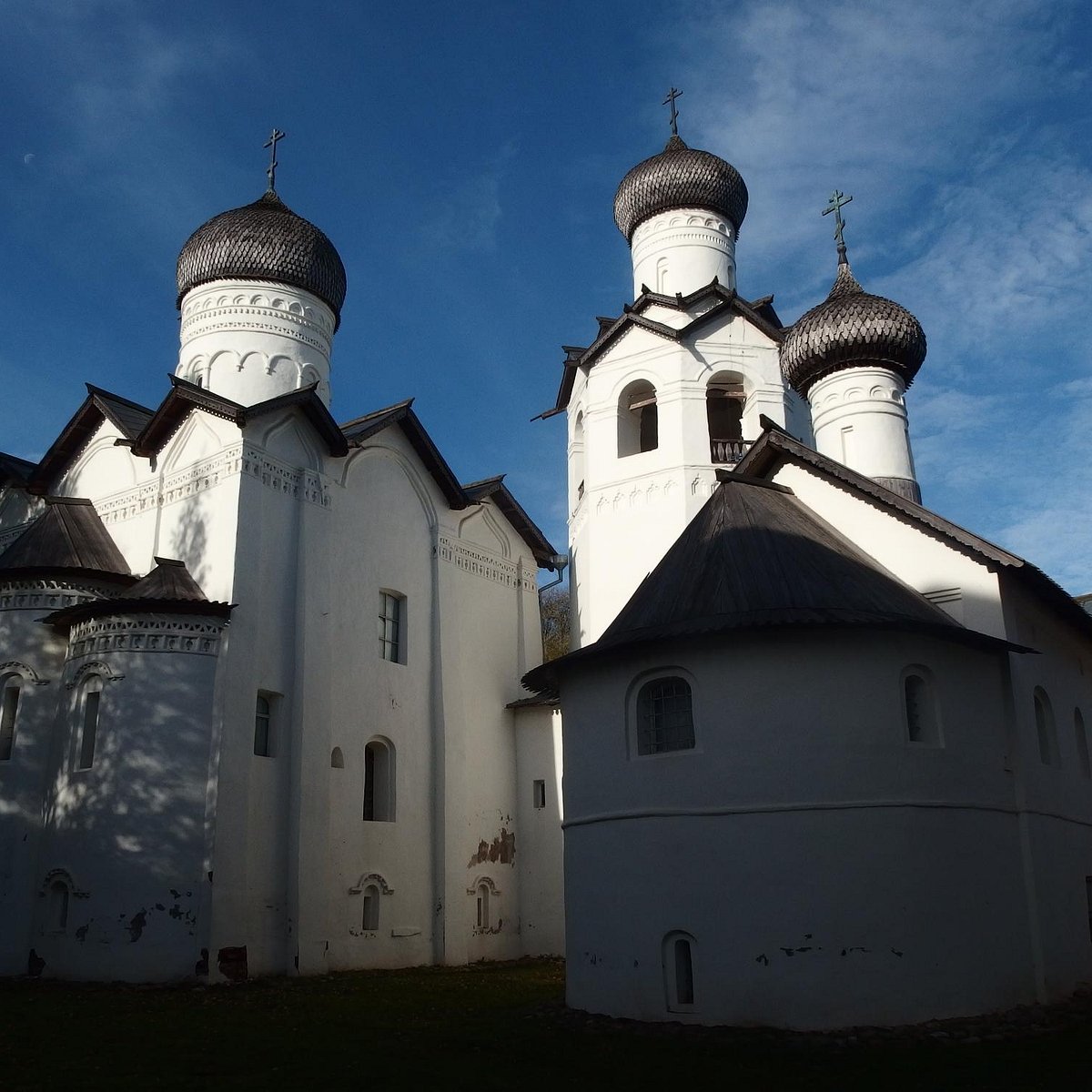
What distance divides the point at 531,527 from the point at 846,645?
995cm

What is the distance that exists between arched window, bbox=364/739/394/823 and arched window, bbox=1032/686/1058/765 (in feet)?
26.1

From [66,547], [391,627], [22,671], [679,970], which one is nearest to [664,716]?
[679,970]

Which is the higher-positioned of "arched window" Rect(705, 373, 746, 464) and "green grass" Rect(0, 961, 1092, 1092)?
"arched window" Rect(705, 373, 746, 464)

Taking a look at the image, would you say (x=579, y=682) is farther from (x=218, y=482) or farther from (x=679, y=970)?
(x=218, y=482)

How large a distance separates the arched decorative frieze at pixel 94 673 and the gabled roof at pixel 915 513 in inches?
289

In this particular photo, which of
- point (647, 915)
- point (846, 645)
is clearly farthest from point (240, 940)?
point (846, 645)

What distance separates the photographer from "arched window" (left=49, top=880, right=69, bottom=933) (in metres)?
11.9

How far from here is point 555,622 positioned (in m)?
28.0

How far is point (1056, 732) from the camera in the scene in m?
10.5

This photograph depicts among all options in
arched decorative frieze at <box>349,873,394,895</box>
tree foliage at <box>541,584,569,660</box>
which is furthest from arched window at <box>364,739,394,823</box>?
tree foliage at <box>541,584,569,660</box>

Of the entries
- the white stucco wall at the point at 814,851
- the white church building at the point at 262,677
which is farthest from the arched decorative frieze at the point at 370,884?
the white stucco wall at the point at 814,851

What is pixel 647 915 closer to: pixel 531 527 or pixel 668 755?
pixel 668 755

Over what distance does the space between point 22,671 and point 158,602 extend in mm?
2340

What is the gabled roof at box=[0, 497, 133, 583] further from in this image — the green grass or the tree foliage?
the tree foliage
